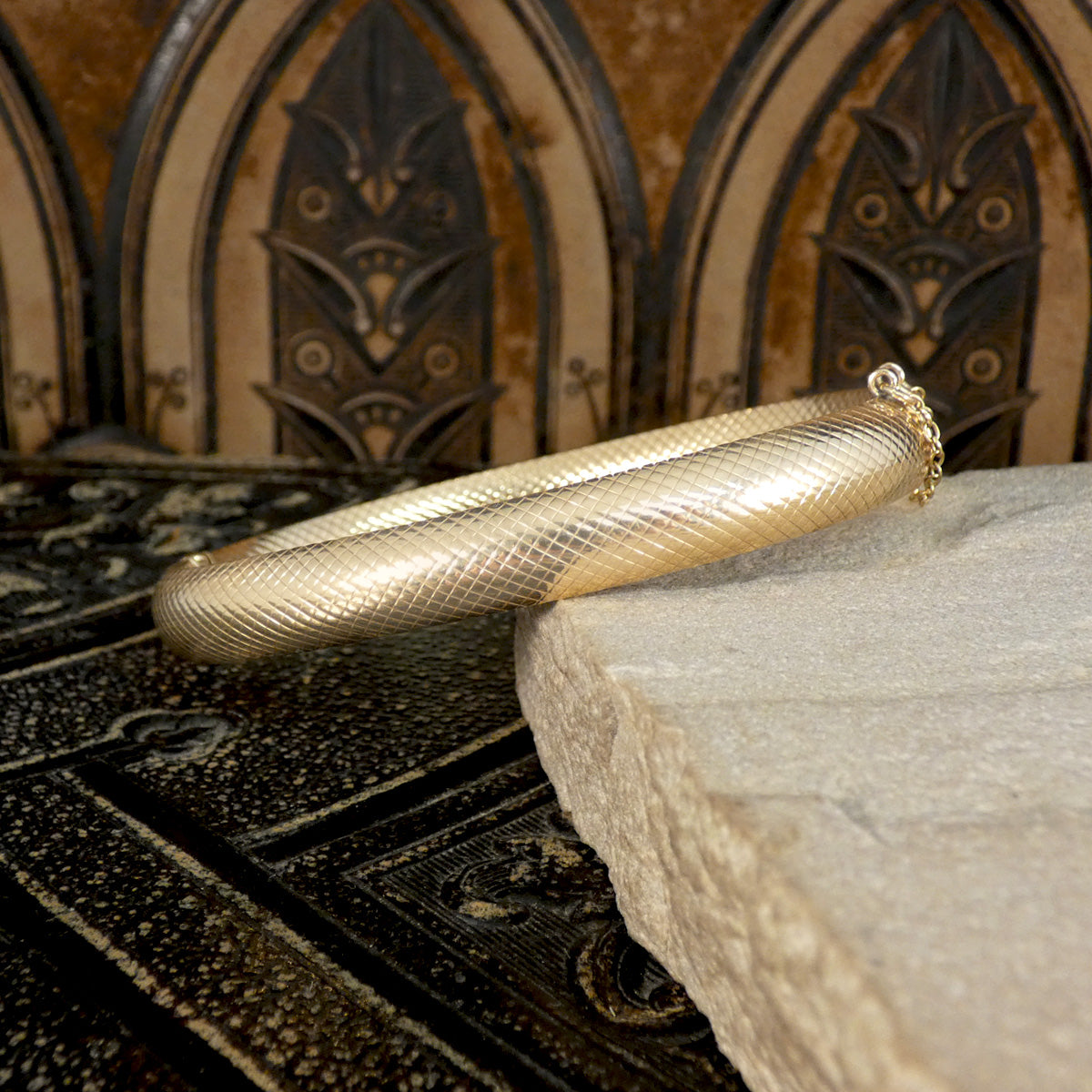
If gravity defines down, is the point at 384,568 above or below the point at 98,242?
below

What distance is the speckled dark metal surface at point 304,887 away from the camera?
476mm

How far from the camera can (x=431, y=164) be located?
4.88 ft

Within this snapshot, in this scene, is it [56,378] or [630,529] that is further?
[56,378]

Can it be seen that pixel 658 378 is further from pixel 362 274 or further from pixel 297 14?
pixel 297 14

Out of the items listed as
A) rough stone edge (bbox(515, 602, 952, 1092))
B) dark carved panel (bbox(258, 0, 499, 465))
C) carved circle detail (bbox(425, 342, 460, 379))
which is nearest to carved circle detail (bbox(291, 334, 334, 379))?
dark carved panel (bbox(258, 0, 499, 465))

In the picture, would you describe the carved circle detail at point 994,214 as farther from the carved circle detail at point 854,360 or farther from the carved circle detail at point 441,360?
the carved circle detail at point 441,360

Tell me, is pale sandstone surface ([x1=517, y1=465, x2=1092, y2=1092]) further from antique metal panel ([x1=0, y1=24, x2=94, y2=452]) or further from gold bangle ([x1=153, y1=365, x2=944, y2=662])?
antique metal panel ([x1=0, y1=24, x2=94, y2=452])

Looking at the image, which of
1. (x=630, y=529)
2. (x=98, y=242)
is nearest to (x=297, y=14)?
(x=98, y=242)

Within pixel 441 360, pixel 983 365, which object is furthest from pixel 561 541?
pixel 983 365

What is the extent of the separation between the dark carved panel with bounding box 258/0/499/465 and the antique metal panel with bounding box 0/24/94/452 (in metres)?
0.24

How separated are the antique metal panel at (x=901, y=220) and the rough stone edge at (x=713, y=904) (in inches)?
38.2

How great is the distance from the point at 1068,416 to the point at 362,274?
933mm

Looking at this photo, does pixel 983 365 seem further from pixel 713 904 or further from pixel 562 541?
pixel 713 904

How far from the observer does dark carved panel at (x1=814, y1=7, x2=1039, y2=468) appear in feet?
4.72
